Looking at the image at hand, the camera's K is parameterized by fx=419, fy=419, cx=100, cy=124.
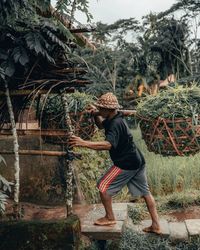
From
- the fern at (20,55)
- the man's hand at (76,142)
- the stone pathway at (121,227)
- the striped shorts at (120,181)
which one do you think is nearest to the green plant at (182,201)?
the stone pathway at (121,227)

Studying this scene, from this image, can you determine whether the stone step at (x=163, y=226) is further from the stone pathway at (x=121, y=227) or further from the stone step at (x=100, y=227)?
the stone step at (x=100, y=227)

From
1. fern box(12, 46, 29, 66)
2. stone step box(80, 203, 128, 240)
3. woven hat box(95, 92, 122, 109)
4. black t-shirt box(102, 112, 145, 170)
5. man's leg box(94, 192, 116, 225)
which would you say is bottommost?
stone step box(80, 203, 128, 240)

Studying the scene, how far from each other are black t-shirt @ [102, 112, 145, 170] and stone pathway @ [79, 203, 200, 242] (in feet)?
2.33

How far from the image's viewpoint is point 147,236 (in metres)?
4.91

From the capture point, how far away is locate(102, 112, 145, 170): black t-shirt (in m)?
4.45

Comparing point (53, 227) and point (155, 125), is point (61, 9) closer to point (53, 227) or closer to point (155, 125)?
point (155, 125)

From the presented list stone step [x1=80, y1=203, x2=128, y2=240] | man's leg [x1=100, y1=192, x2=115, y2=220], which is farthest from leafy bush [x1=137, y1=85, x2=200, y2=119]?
stone step [x1=80, y1=203, x2=128, y2=240]

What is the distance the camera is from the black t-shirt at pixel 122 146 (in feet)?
14.6

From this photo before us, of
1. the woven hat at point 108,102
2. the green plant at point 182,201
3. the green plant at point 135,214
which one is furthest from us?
the green plant at point 182,201

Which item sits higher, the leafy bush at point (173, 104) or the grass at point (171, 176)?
the leafy bush at point (173, 104)

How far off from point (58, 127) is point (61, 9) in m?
1.76

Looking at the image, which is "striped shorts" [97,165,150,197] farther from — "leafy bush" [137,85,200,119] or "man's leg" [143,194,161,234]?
"leafy bush" [137,85,200,119]

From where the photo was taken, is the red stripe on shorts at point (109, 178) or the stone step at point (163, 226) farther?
the stone step at point (163, 226)

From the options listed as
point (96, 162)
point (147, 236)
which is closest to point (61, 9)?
point (147, 236)
